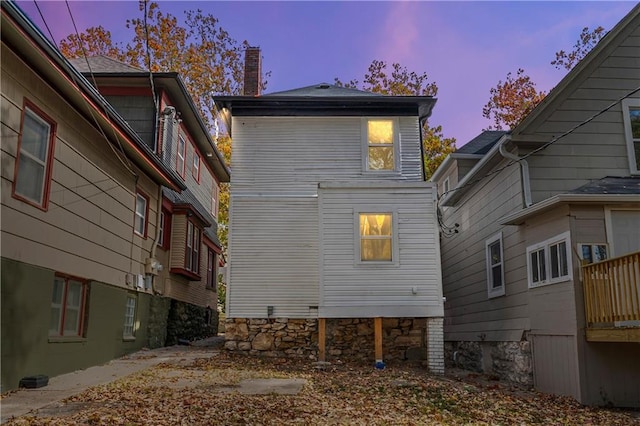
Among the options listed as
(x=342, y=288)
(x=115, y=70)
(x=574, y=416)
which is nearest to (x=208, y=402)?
(x=574, y=416)

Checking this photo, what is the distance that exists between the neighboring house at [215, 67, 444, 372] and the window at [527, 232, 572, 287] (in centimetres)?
228

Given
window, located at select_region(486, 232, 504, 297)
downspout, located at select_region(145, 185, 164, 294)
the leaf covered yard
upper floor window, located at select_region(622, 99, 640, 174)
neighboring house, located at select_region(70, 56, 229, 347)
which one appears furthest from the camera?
neighboring house, located at select_region(70, 56, 229, 347)

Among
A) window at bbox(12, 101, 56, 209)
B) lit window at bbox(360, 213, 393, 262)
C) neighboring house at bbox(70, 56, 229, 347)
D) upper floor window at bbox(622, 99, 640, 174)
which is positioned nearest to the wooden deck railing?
upper floor window at bbox(622, 99, 640, 174)

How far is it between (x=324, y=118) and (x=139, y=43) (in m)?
16.0

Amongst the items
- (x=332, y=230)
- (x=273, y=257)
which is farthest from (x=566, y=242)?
(x=273, y=257)

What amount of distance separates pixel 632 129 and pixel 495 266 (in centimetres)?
401

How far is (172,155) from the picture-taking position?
1535 cm

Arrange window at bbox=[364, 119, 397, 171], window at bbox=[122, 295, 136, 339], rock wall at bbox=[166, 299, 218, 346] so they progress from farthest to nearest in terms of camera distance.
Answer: rock wall at bbox=[166, 299, 218, 346], window at bbox=[364, 119, 397, 171], window at bbox=[122, 295, 136, 339]

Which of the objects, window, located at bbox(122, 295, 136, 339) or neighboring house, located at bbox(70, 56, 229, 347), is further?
neighboring house, located at bbox(70, 56, 229, 347)

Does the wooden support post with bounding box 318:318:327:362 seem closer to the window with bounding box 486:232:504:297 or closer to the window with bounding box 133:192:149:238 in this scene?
the window with bounding box 486:232:504:297

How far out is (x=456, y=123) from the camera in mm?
27578

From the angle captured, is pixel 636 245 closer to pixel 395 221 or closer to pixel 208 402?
pixel 395 221

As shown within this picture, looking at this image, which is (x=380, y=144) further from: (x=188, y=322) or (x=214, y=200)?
(x=214, y=200)

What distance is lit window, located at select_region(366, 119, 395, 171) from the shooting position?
1427cm
